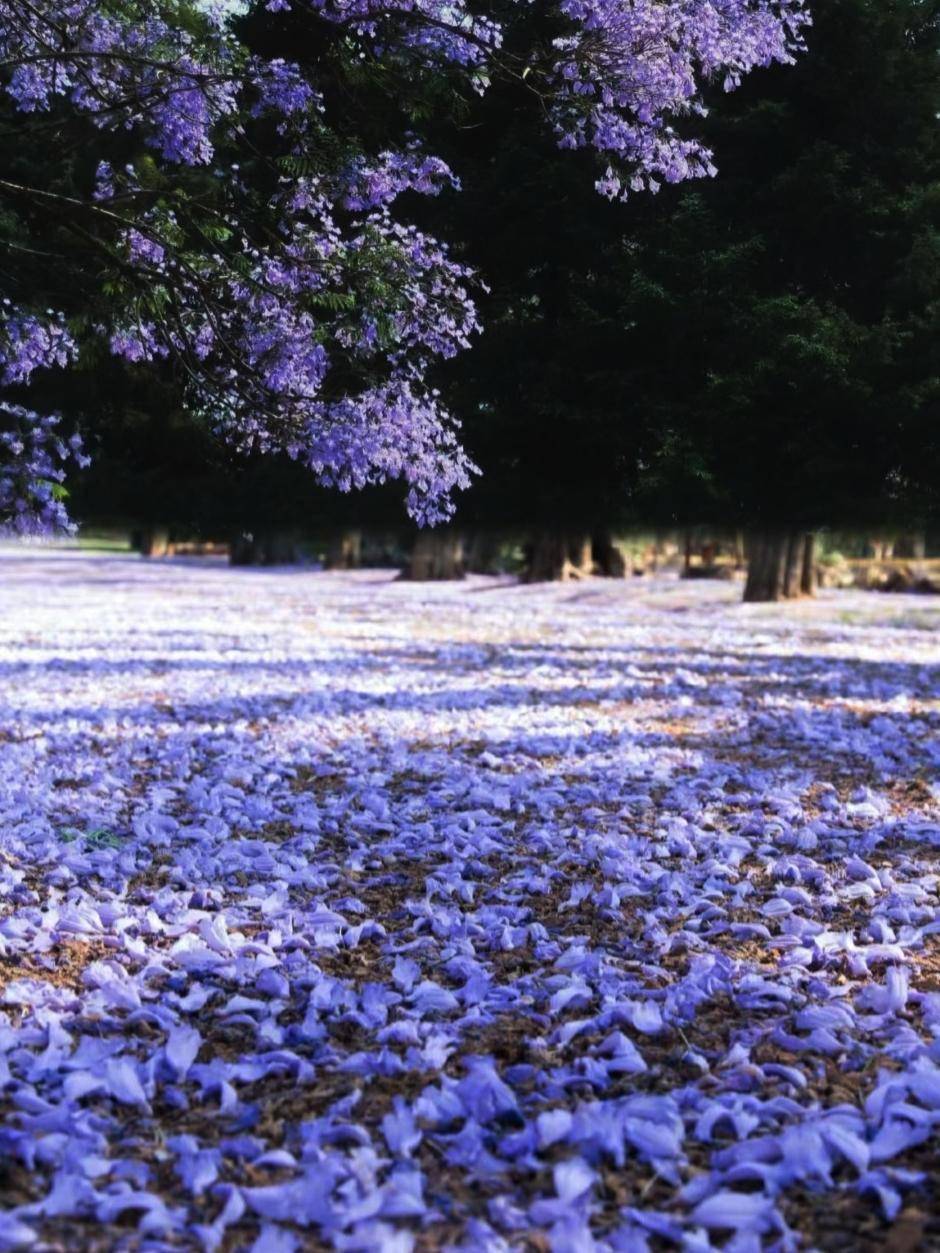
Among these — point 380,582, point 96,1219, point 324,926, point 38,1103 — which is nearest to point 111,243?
point 324,926

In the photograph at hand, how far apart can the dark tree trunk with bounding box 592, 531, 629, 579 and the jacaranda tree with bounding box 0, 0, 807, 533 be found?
31.0 metres

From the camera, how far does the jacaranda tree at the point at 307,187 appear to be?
5785mm

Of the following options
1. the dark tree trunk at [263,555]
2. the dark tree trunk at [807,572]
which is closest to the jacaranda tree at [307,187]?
the dark tree trunk at [807,572]

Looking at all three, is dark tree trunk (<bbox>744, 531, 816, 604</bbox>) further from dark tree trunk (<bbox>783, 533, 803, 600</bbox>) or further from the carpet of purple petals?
the carpet of purple petals

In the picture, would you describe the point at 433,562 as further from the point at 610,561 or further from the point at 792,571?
the point at 792,571

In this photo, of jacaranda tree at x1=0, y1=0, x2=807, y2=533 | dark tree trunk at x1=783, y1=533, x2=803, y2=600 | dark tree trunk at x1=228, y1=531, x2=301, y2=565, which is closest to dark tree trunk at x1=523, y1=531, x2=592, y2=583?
dark tree trunk at x1=783, y1=533, x2=803, y2=600

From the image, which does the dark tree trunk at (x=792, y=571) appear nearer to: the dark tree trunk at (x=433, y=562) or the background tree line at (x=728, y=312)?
the dark tree trunk at (x=433, y=562)

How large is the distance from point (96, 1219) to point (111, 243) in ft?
17.8

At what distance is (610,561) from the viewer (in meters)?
37.9

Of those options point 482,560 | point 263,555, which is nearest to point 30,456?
point 482,560

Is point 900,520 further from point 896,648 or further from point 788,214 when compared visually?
point 896,648

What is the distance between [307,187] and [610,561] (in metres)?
32.3

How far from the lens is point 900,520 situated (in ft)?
29.2

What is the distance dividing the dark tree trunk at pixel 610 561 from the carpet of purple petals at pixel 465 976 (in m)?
26.3
